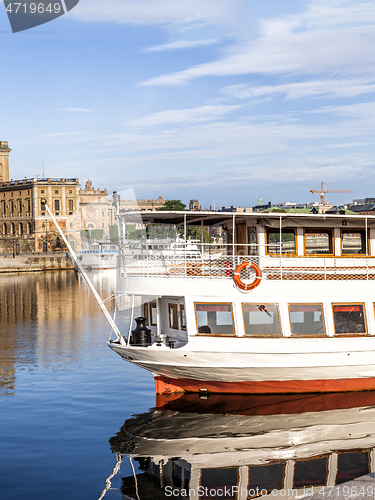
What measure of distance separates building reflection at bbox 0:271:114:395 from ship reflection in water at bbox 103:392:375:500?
22.2 feet

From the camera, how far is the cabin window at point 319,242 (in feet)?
66.2

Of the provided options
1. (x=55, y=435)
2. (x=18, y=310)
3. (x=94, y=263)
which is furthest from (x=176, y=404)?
(x=94, y=263)

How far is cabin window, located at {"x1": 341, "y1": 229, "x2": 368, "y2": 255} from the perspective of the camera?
2047 centimetres

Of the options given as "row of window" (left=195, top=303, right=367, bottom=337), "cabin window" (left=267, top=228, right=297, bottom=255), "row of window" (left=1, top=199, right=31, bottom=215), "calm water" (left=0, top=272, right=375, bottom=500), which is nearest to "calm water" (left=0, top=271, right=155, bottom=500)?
"calm water" (left=0, top=272, right=375, bottom=500)

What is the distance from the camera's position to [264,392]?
19.0 meters

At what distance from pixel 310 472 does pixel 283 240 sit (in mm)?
8421

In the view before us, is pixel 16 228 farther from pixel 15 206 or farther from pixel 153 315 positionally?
pixel 153 315

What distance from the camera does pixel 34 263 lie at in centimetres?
10238

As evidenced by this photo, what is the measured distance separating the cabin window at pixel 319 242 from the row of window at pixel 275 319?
7.61 feet

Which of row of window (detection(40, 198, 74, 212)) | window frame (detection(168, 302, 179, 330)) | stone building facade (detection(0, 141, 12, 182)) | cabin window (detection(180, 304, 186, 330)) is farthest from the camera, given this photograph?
stone building facade (detection(0, 141, 12, 182))

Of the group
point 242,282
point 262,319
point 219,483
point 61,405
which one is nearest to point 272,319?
point 262,319

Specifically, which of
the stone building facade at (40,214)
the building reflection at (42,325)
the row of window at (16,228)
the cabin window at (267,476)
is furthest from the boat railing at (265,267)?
the row of window at (16,228)

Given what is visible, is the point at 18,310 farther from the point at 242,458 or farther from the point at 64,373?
the point at 242,458

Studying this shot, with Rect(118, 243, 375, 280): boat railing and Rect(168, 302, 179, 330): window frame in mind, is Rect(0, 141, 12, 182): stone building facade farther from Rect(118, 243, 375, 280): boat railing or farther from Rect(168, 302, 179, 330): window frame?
Rect(168, 302, 179, 330): window frame
